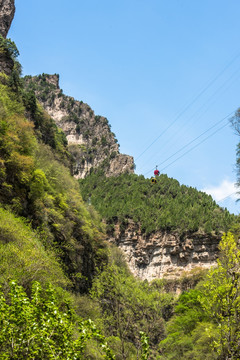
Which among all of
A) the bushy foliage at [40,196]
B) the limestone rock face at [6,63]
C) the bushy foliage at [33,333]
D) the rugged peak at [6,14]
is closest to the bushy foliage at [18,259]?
the bushy foliage at [40,196]

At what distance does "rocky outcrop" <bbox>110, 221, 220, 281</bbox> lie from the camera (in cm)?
7775

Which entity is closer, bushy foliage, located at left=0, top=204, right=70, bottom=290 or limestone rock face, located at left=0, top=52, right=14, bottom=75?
bushy foliage, located at left=0, top=204, right=70, bottom=290

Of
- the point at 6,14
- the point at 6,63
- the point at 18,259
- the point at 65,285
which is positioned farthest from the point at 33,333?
the point at 6,14

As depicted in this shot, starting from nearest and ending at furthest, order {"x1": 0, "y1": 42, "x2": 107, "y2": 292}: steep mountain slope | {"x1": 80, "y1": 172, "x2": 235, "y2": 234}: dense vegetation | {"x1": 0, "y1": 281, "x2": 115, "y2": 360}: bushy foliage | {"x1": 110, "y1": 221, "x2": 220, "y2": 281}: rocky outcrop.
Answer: {"x1": 0, "y1": 281, "x2": 115, "y2": 360}: bushy foliage
{"x1": 0, "y1": 42, "x2": 107, "y2": 292}: steep mountain slope
{"x1": 110, "y1": 221, "x2": 220, "y2": 281}: rocky outcrop
{"x1": 80, "y1": 172, "x2": 235, "y2": 234}: dense vegetation

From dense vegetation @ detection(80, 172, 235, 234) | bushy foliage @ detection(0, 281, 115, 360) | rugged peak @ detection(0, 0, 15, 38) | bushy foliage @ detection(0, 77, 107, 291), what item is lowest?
bushy foliage @ detection(0, 281, 115, 360)

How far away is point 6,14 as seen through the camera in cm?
5738

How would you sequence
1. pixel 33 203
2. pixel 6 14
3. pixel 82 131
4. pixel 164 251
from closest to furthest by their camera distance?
pixel 33 203
pixel 6 14
pixel 164 251
pixel 82 131

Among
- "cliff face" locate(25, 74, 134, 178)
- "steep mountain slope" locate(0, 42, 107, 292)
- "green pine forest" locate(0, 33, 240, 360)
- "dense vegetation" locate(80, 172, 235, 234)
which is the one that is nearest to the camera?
"green pine forest" locate(0, 33, 240, 360)

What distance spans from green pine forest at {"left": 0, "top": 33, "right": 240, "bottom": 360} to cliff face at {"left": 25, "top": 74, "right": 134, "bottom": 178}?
70028 millimetres

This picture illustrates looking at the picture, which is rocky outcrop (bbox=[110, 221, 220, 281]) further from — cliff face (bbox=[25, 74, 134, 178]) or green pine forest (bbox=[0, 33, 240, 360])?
cliff face (bbox=[25, 74, 134, 178])

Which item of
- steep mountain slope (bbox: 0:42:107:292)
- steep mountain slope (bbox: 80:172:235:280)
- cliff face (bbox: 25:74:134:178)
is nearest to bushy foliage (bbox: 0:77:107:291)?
steep mountain slope (bbox: 0:42:107:292)

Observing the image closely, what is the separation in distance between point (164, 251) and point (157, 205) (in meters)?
14.4

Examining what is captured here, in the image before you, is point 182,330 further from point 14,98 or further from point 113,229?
point 113,229

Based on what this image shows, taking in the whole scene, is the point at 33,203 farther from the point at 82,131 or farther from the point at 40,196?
the point at 82,131
